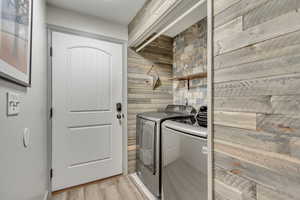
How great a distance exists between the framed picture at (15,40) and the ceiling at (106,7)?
93cm

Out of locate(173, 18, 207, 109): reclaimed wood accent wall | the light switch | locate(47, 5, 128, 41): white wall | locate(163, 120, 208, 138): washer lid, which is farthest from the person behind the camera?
locate(173, 18, 207, 109): reclaimed wood accent wall

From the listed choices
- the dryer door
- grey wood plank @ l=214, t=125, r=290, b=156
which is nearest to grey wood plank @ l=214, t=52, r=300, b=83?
grey wood plank @ l=214, t=125, r=290, b=156

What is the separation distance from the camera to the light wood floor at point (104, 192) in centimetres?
163

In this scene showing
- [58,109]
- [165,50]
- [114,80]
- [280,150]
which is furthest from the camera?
[165,50]

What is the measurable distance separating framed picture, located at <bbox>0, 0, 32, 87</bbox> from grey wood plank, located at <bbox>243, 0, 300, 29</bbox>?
1130 millimetres

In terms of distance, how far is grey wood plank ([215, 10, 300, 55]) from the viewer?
0.55 metres

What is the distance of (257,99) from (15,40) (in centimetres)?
127

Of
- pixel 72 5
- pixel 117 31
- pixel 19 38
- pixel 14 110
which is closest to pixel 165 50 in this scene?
pixel 117 31

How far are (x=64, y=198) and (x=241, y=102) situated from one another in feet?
7.00

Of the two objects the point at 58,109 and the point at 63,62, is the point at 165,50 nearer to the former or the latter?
the point at 63,62

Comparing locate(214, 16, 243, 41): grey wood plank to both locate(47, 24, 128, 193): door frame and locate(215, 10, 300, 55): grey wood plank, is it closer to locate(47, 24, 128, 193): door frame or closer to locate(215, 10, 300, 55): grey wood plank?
locate(215, 10, 300, 55): grey wood plank

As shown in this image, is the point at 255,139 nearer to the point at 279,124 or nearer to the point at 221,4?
the point at 279,124

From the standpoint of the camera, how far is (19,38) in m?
0.75

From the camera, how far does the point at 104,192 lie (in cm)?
171
